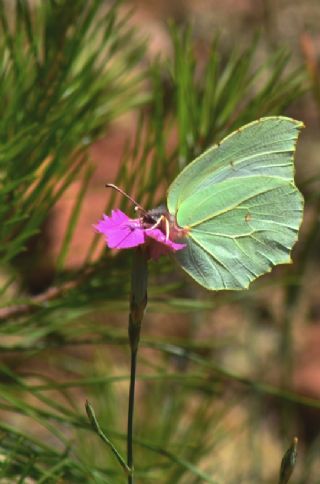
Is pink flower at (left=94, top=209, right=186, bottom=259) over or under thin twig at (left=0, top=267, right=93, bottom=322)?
over

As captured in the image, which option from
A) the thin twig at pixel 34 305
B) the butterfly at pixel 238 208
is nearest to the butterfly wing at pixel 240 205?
the butterfly at pixel 238 208

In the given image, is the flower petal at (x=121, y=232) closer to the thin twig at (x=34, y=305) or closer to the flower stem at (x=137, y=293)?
the flower stem at (x=137, y=293)

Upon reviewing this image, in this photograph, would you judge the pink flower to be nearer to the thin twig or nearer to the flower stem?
the flower stem

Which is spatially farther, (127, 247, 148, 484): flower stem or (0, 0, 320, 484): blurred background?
(0, 0, 320, 484): blurred background

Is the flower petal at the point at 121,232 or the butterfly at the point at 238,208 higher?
the flower petal at the point at 121,232

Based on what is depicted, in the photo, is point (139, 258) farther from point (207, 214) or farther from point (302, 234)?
point (302, 234)

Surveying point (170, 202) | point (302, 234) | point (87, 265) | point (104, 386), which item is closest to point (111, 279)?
point (87, 265)

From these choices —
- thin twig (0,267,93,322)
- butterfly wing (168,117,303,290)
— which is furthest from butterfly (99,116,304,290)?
thin twig (0,267,93,322)

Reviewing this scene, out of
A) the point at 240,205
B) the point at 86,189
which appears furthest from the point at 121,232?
the point at 86,189
